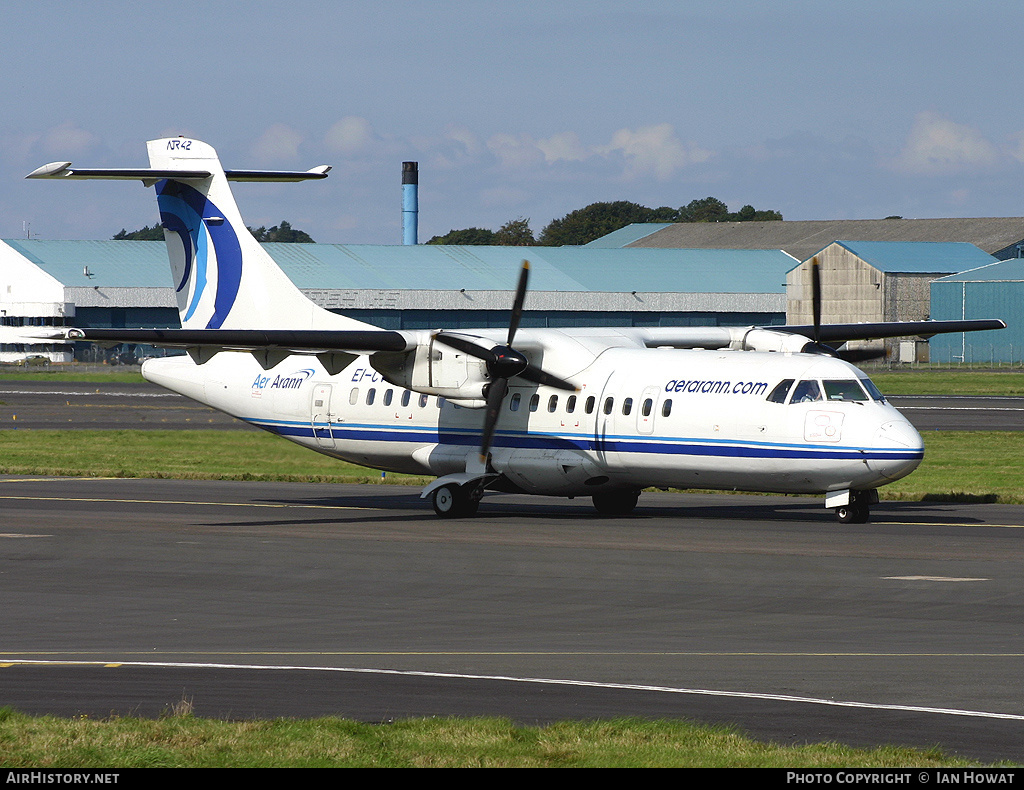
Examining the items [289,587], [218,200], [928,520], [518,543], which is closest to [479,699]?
[289,587]

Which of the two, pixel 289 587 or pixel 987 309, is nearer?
pixel 289 587

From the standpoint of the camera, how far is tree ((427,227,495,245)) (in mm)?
189125

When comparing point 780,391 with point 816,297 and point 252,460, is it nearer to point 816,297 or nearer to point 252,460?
point 816,297

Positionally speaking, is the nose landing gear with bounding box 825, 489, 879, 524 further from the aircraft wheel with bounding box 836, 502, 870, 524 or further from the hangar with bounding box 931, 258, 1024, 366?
the hangar with bounding box 931, 258, 1024, 366

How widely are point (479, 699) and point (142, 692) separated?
9.52ft

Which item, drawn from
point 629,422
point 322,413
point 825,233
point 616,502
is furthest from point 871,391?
point 825,233

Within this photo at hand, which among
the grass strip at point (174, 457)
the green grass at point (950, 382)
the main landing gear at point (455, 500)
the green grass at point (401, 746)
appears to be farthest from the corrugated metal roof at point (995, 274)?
the green grass at point (401, 746)

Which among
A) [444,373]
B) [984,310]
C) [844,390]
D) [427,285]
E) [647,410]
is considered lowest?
[647,410]

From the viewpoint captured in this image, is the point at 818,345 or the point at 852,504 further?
the point at 818,345

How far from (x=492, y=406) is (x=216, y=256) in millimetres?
9309

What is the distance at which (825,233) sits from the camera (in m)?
149

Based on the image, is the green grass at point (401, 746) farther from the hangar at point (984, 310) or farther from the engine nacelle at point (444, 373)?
the hangar at point (984, 310)

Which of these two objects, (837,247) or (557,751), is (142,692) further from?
(837,247)

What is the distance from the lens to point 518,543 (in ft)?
80.4
